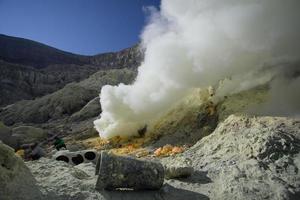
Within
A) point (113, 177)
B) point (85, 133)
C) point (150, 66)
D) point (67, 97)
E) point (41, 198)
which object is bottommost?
point (41, 198)

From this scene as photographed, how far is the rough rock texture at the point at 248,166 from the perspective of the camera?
25.5ft

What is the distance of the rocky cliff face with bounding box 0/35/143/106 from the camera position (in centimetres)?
7650

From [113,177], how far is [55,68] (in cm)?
8854

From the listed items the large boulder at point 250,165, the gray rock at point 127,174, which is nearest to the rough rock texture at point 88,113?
the large boulder at point 250,165

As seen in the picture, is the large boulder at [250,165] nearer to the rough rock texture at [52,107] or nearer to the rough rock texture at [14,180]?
the rough rock texture at [14,180]

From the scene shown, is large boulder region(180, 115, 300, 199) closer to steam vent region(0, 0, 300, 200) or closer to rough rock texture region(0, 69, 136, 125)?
steam vent region(0, 0, 300, 200)

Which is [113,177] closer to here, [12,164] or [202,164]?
[12,164]

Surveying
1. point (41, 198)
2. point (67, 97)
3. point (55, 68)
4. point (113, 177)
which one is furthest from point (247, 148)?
point (55, 68)

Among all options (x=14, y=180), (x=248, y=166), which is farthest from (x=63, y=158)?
(x=248, y=166)

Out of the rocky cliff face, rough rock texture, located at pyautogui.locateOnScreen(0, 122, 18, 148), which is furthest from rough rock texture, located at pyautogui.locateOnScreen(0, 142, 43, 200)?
the rocky cliff face

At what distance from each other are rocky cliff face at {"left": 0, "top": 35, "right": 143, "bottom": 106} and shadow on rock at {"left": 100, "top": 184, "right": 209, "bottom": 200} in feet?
226

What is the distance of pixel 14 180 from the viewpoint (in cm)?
709

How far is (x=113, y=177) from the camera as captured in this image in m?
7.73

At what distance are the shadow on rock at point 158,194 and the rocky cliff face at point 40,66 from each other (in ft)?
226
